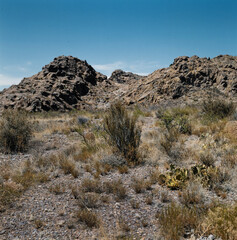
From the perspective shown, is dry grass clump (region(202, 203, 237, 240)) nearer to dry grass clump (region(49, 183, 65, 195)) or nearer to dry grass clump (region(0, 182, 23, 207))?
dry grass clump (region(49, 183, 65, 195))

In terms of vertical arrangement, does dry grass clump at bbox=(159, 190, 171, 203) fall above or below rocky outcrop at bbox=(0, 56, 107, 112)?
below

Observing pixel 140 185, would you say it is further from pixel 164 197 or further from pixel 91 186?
pixel 91 186

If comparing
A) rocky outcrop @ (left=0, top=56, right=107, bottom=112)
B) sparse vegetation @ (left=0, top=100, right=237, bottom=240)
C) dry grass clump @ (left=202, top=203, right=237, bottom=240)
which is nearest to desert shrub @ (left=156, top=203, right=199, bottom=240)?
sparse vegetation @ (left=0, top=100, right=237, bottom=240)

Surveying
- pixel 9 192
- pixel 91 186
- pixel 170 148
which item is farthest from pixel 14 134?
pixel 170 148

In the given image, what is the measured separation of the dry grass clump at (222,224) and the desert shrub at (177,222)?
19 centimetres

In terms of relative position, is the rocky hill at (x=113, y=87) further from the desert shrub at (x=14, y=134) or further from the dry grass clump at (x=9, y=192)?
the dry grass clump at (x=9, y=192)

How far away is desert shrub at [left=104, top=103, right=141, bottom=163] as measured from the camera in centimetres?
625

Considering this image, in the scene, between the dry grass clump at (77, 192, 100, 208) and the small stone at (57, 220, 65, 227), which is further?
the dry grass clump at (77, 192, 100, 208)

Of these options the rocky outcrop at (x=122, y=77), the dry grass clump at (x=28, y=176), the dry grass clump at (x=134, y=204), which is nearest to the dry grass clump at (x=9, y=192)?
the dry grass clump at (x=28, y=176)

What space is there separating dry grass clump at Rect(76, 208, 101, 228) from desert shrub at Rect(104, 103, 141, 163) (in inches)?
111

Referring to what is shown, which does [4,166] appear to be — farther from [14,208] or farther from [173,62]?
[173,62]

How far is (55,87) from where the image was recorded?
27391 mm

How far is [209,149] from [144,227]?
3.56 m

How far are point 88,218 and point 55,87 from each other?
26.1m
